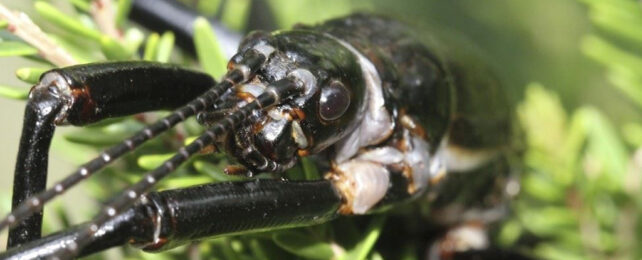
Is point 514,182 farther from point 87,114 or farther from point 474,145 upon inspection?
point 87,114

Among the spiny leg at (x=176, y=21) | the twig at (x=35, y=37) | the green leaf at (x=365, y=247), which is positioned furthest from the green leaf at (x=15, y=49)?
the spiny leg at (x=176, y=21)

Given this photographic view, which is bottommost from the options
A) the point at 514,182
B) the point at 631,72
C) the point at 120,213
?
the point at 514,182

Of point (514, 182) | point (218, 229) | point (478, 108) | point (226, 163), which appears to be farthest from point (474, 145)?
point (218, 229)

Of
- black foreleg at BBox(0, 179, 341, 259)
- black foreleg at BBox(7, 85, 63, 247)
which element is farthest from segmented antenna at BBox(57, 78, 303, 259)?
black foreleg at BBox(7, 85, 63, 247)

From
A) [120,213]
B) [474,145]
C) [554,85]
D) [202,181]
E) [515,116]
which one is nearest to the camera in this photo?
[120,213]

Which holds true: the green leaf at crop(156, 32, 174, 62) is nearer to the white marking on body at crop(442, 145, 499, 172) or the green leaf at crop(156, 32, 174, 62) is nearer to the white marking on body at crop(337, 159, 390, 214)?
the white marking on body at crop(337, 159, 390, 214)

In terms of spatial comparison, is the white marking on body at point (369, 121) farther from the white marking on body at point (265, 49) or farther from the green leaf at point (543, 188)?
the green leaf at point (543, 188)

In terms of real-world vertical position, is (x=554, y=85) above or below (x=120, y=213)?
below
